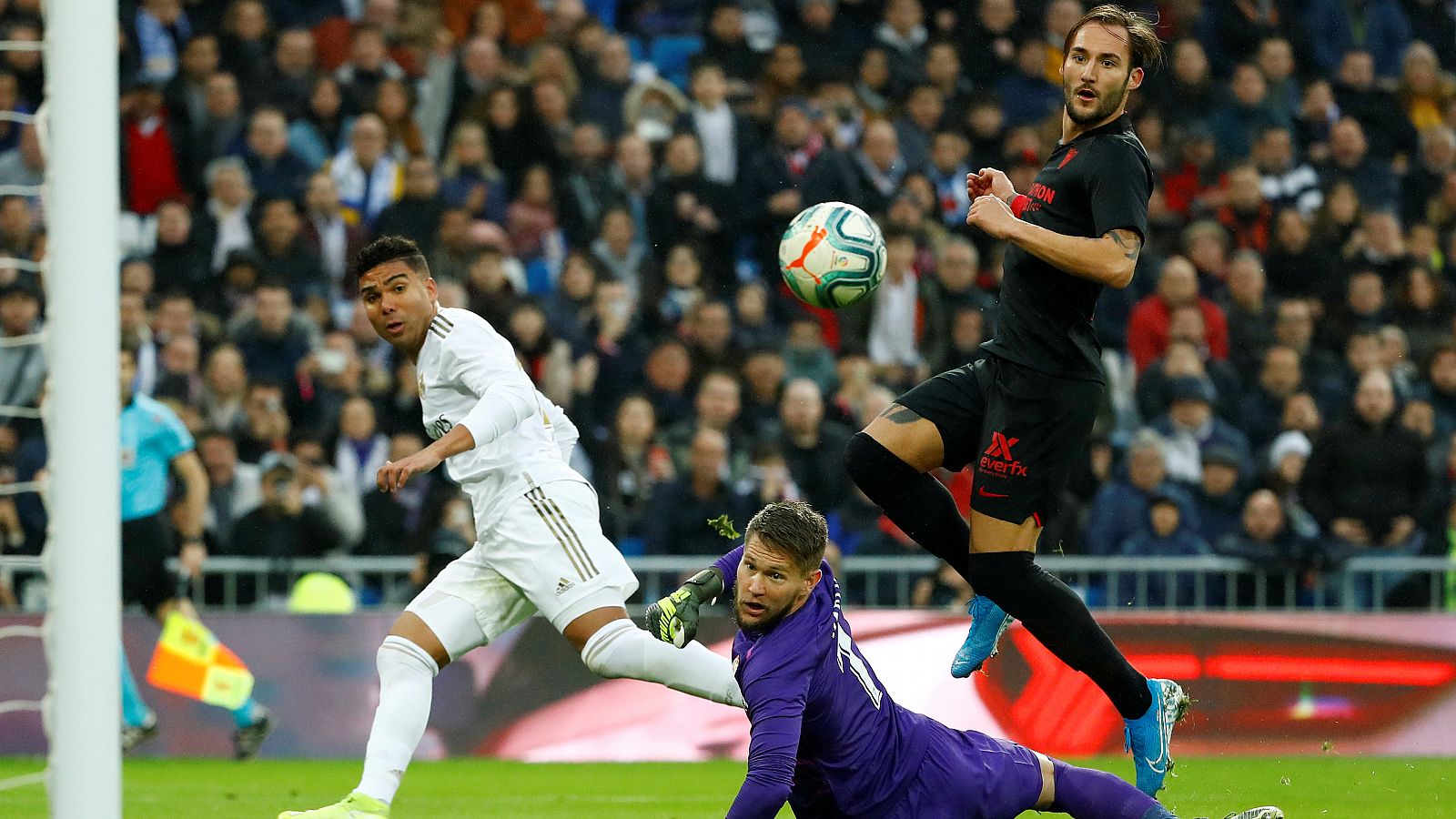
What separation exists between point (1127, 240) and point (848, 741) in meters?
1.59

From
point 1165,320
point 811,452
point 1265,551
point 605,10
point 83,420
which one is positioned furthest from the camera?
point 605,10

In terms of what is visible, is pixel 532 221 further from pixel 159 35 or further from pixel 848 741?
pixel 848 741

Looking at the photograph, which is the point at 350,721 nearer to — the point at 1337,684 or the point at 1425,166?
the point at 1337,684

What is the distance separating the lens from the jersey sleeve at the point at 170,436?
9555mm

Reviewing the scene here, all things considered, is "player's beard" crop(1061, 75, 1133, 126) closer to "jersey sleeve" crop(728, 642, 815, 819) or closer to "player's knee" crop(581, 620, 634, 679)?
"jersey sleeve" crop(728, 642, 815, 819)

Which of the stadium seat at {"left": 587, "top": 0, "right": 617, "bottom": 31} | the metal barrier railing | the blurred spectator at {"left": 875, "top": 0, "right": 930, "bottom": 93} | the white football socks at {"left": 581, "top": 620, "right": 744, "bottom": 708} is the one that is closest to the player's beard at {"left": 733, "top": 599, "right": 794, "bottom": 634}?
the white football socks at {"left": 581, "top": 620, "right": 744, "bottom": 708}

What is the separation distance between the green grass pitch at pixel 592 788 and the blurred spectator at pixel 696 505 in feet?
4.32

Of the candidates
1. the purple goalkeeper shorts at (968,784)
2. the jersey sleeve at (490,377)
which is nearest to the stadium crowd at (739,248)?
the jersey sleeve at (490,377)

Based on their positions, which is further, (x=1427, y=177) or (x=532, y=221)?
(x=1427, y=177)

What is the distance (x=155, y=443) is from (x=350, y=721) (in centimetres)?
169

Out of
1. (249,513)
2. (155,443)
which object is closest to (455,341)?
(155,443)

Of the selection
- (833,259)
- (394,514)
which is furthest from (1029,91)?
(833,259)

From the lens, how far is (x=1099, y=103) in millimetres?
5520

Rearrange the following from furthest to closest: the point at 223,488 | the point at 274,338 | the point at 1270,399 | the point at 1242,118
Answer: the point at 1242,118 → the point at 1270,399 → the point at 274,338 → the point at 223,488
